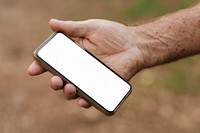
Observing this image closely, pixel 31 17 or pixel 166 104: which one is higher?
pixel 31 17

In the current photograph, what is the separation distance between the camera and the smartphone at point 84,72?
6.19 ft

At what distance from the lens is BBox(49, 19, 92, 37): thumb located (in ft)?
6.52

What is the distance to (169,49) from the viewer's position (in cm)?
219

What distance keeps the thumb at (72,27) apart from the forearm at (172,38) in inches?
9.1

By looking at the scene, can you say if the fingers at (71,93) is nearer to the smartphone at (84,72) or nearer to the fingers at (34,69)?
the smartphone at (84,72)

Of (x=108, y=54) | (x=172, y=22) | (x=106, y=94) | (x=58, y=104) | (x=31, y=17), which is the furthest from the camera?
(x=31, y=17)

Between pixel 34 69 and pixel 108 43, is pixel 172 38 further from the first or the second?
pixel 34 69

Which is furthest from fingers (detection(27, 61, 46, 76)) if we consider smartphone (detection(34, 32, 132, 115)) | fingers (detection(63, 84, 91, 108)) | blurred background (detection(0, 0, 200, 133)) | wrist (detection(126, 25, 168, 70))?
blurred background (detection(0, 0, 200, 133))

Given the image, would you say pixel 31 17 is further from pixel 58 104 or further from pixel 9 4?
pixel 58 104

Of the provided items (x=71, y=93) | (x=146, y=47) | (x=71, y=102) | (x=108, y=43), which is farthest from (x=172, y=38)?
(x=71, y=102)

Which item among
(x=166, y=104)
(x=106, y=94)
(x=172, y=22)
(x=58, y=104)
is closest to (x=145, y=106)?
(x=166, y=104)

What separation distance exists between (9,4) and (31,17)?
0.70 feet

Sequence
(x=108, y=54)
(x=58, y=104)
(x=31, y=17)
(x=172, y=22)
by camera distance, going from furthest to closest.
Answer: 1. (x=31, y=17)
2. (x=58, y=104)
3. (x=172, y=22)
4. (x=108, y=54)

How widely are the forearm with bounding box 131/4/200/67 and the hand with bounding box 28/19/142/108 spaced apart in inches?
3.0
